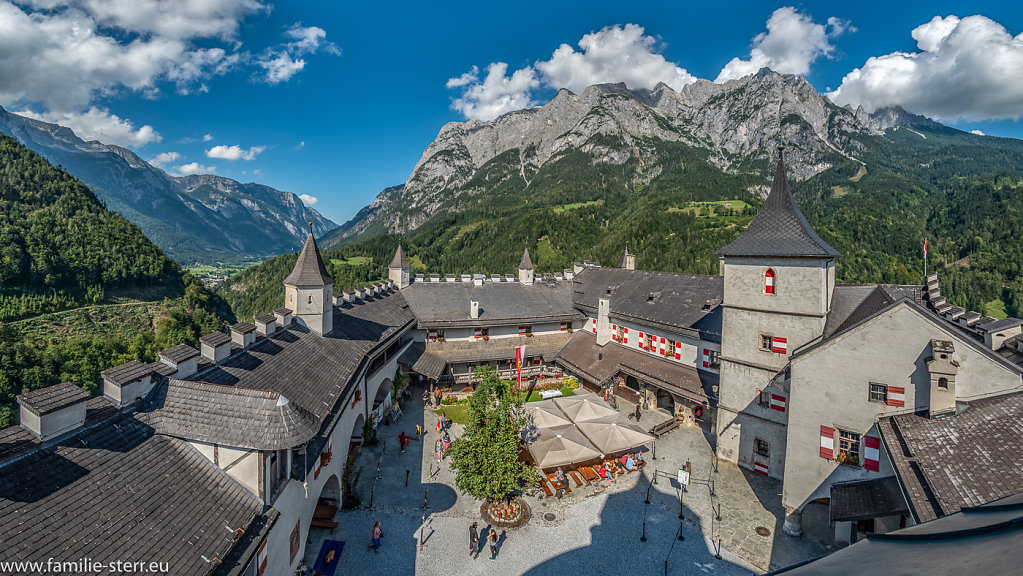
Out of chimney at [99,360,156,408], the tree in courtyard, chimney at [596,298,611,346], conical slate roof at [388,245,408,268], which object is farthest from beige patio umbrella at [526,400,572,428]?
conical slate roof at [388,245,408,268]

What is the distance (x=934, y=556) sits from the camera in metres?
2.78

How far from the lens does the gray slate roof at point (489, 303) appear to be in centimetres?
3512

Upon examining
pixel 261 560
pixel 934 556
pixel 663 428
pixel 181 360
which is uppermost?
pixel 934 556

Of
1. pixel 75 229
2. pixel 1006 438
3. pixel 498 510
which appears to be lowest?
pixel 498 510

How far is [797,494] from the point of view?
54.9ft

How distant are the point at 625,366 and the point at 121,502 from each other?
27.0 metres

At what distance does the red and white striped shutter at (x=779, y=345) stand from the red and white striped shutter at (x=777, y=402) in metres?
2.18

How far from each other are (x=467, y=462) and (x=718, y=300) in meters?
20.2

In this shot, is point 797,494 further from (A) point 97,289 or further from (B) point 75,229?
(B) point 75,229

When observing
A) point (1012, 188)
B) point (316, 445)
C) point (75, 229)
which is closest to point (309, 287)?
point (316, 445)

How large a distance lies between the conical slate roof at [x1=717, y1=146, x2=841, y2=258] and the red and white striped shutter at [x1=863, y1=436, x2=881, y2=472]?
7751 millimetres

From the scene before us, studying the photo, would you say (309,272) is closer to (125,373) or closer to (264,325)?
(264,325)

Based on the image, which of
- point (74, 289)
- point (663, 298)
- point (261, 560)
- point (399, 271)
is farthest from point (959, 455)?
point (74, 289)

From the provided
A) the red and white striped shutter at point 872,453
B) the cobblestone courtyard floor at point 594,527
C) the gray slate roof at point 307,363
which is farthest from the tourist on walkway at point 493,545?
the red and white striped shutter at point 872,453
